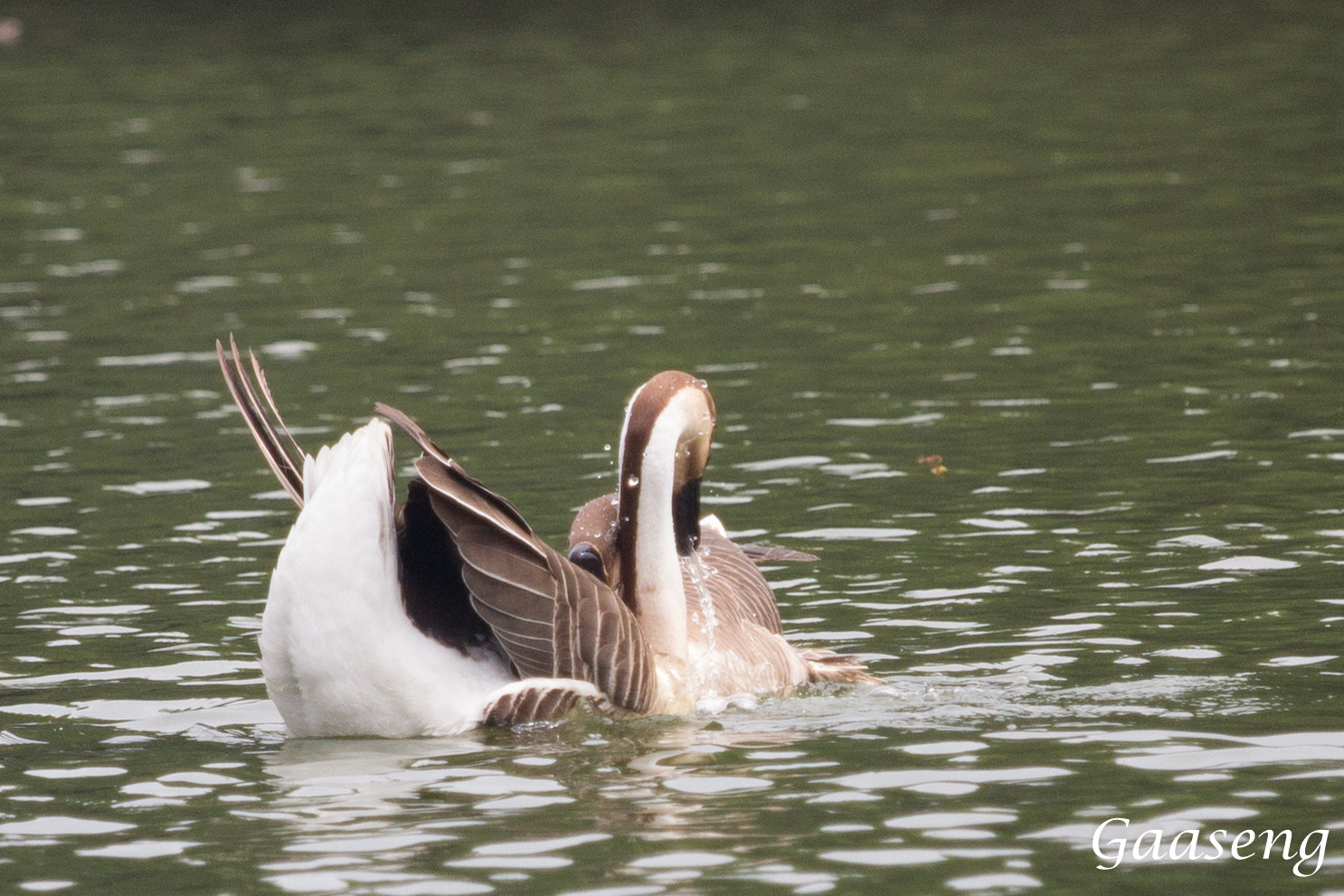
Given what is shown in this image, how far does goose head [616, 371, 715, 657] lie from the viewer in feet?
30.2

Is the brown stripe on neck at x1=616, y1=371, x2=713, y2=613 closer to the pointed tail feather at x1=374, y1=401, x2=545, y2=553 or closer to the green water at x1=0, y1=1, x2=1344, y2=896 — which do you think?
the pointed tail feather at x1=374, y1=401, x2=545, y2=553

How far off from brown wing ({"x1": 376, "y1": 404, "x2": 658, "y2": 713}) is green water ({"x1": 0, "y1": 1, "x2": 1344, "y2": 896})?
304 millimetres

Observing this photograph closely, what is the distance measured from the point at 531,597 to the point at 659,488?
2.78 feet

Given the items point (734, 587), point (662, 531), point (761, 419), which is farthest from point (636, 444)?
point (761, 419)

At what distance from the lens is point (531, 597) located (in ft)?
28.8

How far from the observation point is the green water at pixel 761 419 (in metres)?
7.90

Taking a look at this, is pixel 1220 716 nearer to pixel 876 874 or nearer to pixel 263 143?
pixel 876 874

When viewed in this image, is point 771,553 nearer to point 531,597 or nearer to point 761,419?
point 531,597

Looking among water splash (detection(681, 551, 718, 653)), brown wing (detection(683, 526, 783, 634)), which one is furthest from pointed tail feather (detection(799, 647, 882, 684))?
water splash (detection(681, 551, 718, 653))

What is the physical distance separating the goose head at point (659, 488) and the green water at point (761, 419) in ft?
1.72

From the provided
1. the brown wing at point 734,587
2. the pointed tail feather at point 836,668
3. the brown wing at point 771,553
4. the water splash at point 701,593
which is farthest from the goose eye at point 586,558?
the brown wing at point 771,553

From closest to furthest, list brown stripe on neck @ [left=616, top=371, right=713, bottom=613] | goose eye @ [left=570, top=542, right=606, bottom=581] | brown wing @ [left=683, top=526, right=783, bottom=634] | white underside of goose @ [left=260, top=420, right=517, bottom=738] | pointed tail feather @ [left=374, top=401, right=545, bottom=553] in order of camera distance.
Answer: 1. white underside of goose @ [left=260, top=420, right=517, bottom=738]
2. pointed tail feather @ [left=374, top=401, right=545, bottom=553]
3. brown stripe on neck @ [left=616, top=371, right=713, bottom=613]
4. goose eye @ [left=570, top=542, right=606, bottom=581]
5. brown wing @ [left=683, top=526, right=783, bottom=634]

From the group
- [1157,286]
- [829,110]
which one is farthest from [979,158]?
[1157,286]

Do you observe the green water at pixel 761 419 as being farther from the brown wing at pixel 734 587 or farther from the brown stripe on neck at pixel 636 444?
the brown stripe on neck at pixel 636 444
